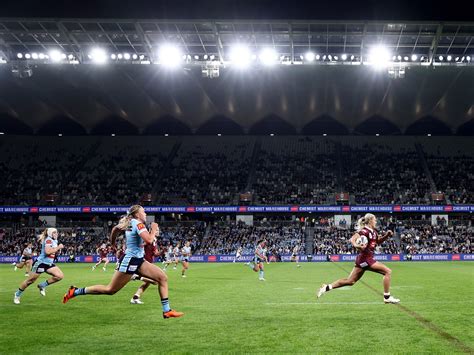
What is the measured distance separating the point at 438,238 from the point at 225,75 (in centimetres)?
2759

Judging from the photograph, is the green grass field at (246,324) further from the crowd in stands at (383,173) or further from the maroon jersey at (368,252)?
the crowd in stands at (383,173)

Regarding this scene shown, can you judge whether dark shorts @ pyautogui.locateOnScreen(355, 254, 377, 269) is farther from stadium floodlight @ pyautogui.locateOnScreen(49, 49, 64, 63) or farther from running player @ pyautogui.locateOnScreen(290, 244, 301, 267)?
running player @ pyautogui.locateOnScreen(290, 244, 301, 267)

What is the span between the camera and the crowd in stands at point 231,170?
2352 inches

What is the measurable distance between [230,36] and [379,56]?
11.1 metres

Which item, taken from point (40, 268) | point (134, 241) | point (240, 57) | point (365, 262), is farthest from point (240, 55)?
point (134, 241)

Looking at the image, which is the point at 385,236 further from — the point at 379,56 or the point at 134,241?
the point at 379,56

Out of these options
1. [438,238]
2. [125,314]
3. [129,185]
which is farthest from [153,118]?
[125,314]

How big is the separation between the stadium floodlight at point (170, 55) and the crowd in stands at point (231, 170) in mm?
23944

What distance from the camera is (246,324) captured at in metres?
11.2

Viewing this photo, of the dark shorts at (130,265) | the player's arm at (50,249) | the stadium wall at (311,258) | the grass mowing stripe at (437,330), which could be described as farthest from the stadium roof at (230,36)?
the dark shorts at (130,265)

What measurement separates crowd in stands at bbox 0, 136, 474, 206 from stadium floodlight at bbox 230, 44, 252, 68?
76.2 feet

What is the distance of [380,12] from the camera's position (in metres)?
31.3

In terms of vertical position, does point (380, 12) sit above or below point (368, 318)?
above

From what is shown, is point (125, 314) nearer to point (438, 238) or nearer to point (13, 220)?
point (438, 238)
